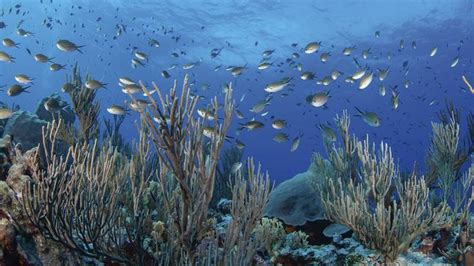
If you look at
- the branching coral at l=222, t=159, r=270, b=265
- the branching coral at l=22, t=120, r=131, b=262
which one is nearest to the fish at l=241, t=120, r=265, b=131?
the branching coral at l=222, t=159, r=270, b=265

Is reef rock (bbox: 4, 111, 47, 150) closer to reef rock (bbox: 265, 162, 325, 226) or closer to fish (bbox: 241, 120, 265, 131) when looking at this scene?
fish (bbox: 241, 120, 265, 131)

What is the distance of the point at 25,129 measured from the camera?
11648mm

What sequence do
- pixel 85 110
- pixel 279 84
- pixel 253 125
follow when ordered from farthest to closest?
1. pixel 279 84
2. pixel 253 125
3. pixel 85 110

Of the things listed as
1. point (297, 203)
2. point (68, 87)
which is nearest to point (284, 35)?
point (297, 203)

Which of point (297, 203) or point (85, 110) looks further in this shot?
point (297, 203)

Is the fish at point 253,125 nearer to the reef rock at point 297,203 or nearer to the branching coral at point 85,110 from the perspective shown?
the reef rock at point 297,203

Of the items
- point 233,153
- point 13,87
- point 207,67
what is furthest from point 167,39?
point 13,87

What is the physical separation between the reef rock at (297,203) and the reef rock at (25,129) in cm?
772

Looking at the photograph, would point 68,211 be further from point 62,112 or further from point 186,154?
point 62,112

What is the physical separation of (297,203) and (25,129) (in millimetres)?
8759

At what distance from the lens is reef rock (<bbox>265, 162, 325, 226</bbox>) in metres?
8.73

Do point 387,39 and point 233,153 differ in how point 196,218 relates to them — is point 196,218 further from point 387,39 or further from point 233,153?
point 387,39

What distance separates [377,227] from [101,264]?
3.86 m

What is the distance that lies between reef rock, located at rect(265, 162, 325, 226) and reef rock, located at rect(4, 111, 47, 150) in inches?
304
